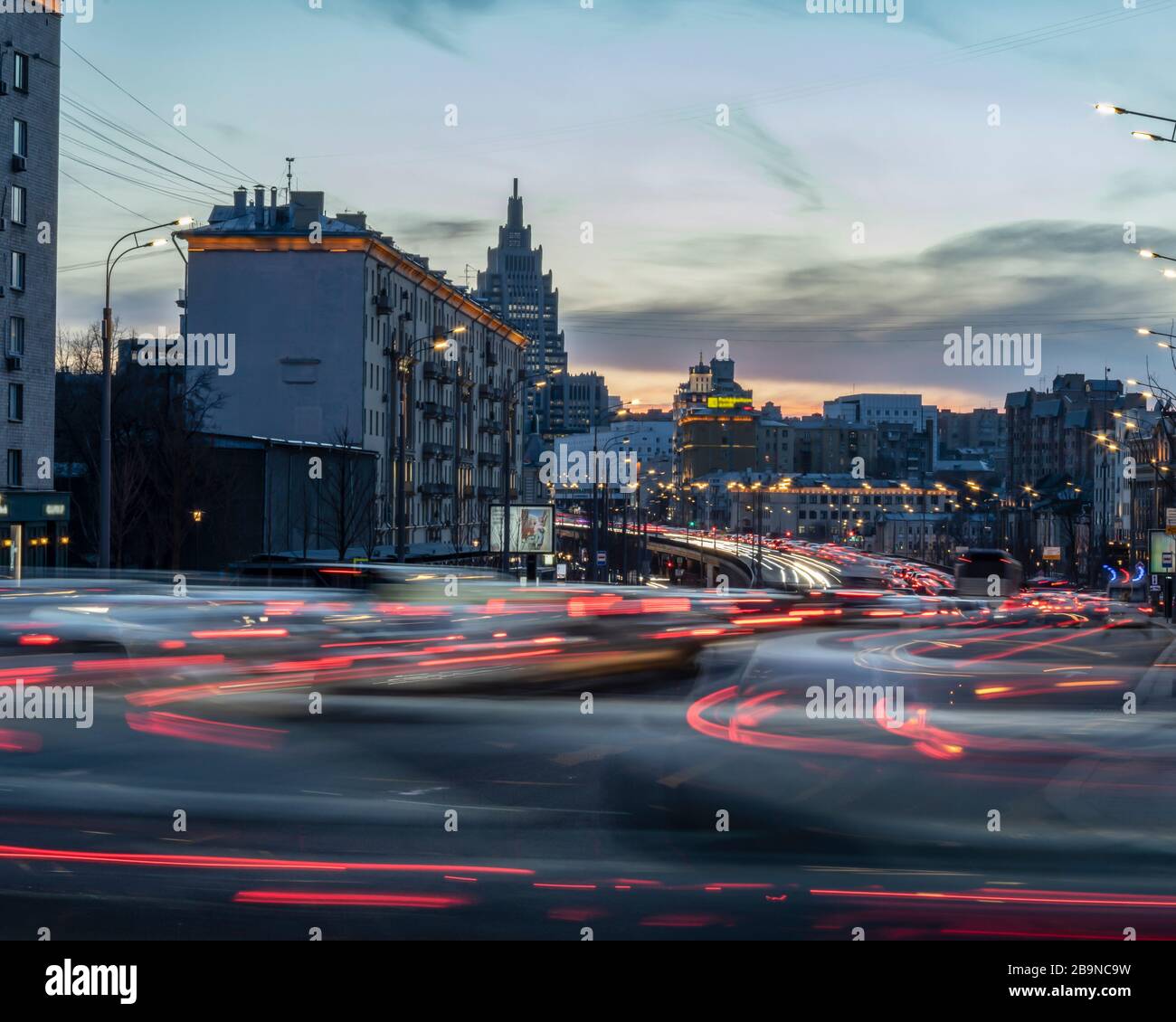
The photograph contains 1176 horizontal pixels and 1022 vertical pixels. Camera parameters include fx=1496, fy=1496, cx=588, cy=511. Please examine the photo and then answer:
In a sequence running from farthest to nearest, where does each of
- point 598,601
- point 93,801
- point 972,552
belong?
point 972,552 → point 598,601 → point 93,801

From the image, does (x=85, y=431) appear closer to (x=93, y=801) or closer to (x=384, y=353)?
(x=384, y=353)

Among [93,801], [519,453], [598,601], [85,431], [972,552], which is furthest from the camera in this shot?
[519,453]

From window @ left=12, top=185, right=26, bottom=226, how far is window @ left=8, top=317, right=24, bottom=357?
3268 millimetres

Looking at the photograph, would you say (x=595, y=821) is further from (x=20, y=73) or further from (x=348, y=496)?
(x=348, y=496)

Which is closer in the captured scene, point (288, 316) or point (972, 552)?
point (972, 552)

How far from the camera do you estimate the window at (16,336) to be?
49969 mm

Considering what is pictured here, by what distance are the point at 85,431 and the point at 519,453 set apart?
1899 inches

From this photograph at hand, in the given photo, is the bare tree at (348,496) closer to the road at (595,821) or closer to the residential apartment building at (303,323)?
the residential apartment building at (303,323)

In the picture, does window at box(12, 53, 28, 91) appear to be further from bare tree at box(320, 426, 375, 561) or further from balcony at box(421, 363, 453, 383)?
balcony at box(421, 363, 453, 383)

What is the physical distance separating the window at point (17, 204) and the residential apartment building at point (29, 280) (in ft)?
0.10

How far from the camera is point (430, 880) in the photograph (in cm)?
916

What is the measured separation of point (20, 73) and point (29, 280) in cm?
680

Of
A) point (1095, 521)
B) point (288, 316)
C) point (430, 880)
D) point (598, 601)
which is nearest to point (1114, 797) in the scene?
point (430, 880)
